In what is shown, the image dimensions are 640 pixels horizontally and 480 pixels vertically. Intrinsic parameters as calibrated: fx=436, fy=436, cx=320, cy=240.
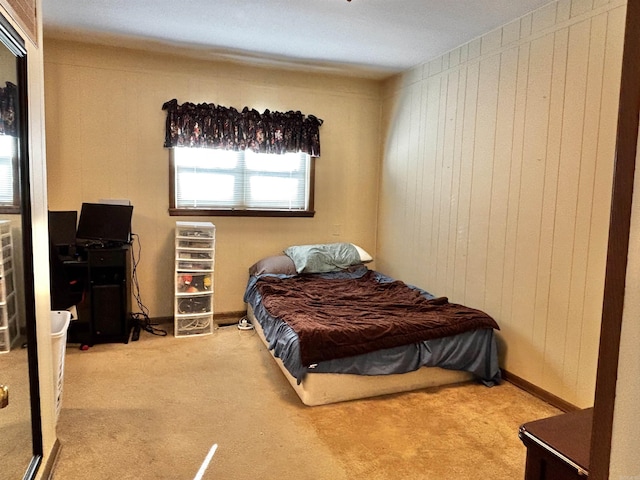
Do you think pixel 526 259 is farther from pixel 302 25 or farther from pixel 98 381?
pixel 98 381

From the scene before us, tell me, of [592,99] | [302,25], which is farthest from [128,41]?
[592,99]

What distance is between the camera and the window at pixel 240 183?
431cm

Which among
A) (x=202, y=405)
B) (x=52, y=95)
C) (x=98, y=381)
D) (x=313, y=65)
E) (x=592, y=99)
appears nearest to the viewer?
(x=592, y=99)

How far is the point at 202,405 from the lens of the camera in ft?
9.00

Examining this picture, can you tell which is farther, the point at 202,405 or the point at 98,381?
the point at 98,381

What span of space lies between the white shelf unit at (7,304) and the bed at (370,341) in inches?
58.8

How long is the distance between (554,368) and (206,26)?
3.54 meters

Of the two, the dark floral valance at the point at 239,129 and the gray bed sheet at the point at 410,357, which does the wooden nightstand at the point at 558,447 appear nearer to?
the gray bed sheet at the point at 410,357

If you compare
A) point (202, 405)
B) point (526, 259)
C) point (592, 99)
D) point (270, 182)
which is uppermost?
point (592, 99)

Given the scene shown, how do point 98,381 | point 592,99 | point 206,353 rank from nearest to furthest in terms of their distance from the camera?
point 592,99
point 98,381
point 206,353

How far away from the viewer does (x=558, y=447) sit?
940 mm

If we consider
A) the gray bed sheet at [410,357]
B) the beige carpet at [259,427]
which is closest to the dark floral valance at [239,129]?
the gray bed sheet at [410,357]

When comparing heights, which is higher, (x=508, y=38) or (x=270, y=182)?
(x=508, y=38)

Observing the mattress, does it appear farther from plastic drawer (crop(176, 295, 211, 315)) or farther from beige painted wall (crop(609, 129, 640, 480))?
beige painted wall (crop(609, 129, 640, 480))
